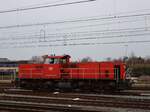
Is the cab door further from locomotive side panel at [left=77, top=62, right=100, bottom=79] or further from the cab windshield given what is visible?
the cab windshield

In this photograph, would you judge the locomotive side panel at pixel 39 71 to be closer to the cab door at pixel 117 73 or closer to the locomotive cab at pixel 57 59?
the locomotive cab at pixel 57 59

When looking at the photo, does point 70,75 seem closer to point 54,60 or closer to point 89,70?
point 89,70

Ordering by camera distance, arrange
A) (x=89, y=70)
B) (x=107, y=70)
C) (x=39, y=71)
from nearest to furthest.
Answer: (x=107, y=70), (x=89, y=70), (x=39, y=71)

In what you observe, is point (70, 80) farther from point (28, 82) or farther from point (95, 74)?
point (28, 82)

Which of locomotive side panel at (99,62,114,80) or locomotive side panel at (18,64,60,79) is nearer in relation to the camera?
locomotive side panel at (99,62,114,80)

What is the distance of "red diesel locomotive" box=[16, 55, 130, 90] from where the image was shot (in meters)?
21.8

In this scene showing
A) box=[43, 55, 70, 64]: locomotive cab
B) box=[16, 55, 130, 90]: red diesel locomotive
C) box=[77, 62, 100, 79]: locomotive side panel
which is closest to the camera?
box=[16, 55, 130, 90]: red diesel locomotive

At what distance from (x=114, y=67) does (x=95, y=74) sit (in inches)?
64.4

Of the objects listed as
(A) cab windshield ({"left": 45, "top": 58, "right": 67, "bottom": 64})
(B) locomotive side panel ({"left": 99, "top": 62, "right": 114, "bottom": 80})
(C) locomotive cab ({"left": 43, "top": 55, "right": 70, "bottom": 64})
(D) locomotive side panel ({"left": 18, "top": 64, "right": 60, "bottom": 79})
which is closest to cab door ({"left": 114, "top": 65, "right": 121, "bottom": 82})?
(B) locomotive side panel ({"left": 99, "top": 62, "right": 114, "bottom": 80})

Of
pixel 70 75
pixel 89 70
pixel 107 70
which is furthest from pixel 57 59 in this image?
pixel 107 70

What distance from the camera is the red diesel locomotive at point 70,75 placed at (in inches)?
859

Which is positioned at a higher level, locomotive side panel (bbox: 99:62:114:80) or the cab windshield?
the cab windshield

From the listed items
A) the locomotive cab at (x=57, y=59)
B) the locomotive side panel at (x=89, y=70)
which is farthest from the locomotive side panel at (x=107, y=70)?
the locomotive cab at (x=57, y=59)

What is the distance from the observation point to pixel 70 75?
23250 mm
